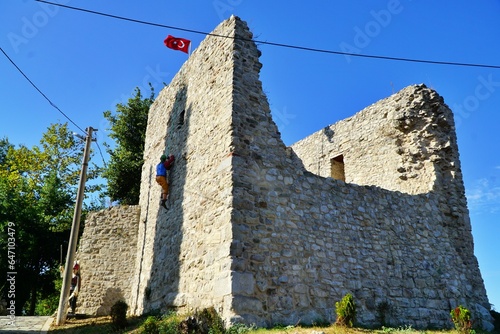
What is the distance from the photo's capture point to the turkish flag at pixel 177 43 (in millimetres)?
12375

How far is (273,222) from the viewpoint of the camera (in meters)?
8.16

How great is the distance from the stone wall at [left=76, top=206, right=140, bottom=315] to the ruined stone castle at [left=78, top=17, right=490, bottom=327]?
1.5 inches

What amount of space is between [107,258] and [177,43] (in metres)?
7.04

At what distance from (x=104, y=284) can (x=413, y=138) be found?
10334 mm

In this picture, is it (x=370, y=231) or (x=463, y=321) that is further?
(x=370, y=231)

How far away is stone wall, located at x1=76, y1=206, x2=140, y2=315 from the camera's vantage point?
499 inches

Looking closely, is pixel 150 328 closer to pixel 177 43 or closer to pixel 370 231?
pixel 370 231

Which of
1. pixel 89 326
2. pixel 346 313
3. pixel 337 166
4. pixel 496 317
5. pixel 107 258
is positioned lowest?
pixel 89 326

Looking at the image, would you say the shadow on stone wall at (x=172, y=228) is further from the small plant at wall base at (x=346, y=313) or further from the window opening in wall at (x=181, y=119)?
the small plant at wall base at (x=346, y=313)

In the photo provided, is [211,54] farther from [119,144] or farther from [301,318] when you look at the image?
[119,144]

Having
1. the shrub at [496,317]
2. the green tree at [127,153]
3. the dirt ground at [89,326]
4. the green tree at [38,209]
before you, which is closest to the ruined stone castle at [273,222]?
the shrub at [496,317]

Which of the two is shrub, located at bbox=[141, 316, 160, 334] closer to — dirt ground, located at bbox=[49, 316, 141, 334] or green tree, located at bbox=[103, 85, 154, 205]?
dirt ground, located at bbox=[49, 316, 141, 334]

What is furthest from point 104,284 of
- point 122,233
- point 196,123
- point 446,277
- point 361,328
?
point 446,277

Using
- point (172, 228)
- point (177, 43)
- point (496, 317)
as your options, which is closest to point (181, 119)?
point (177, 43)
